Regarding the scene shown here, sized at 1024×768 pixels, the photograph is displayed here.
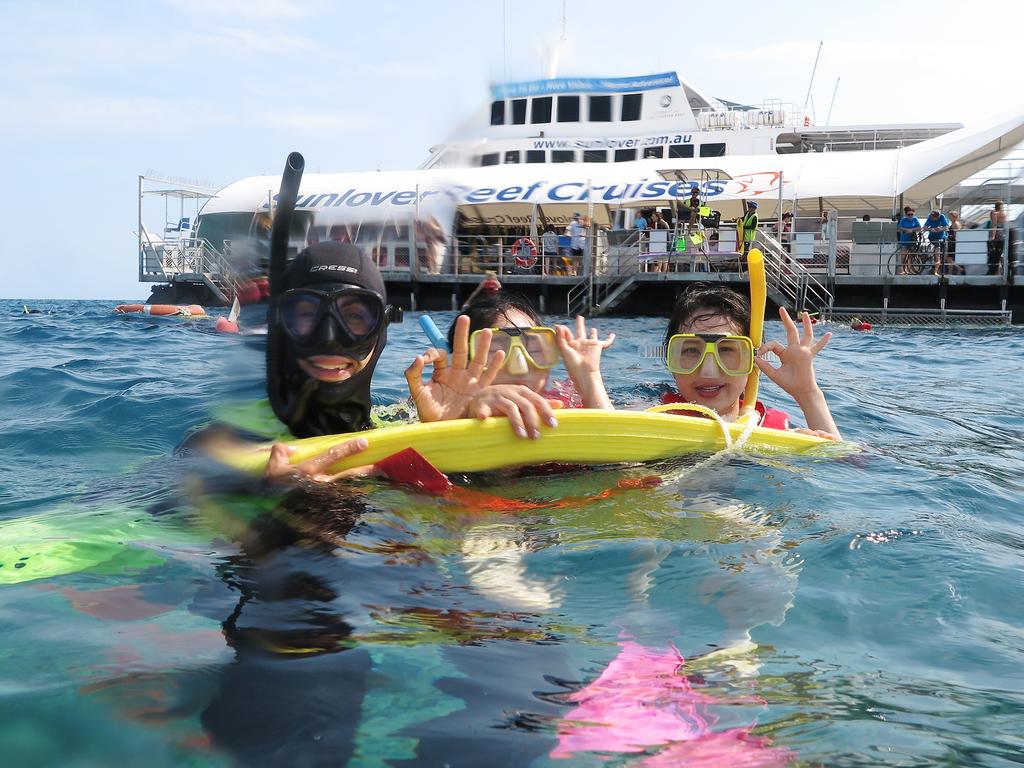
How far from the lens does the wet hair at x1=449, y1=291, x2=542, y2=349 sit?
11.0 ft

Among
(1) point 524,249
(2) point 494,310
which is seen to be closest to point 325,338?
(2) point 494,310

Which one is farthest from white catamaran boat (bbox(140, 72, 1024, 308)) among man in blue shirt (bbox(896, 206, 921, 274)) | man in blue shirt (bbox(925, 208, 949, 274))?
man in blue shirt (bbox(925, 208, 949, 274))

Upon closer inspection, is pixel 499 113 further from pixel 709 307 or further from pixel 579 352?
pixel 579 352

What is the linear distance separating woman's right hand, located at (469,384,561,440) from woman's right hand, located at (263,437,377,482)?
1.34 feet

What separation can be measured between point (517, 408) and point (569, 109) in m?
26.4

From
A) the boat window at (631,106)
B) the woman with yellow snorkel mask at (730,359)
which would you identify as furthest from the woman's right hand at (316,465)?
the boat window at (631,106)

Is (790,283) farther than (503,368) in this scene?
Yes

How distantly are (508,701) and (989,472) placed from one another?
3.01m

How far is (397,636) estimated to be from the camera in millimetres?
1788

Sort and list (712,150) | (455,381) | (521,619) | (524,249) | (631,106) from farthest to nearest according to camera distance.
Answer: (631,106) → (712,150) → (524,249) → (455,381) → (521,619)

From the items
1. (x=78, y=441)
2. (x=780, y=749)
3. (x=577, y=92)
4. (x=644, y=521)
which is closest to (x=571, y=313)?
(x=577, y=92)

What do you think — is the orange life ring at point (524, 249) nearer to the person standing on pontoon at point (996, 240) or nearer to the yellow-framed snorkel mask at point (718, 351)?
the person standing on pontoon at point (996, 240)

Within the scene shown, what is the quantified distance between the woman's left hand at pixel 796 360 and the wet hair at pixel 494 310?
3.13 feet

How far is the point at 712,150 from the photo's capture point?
26.1 m
